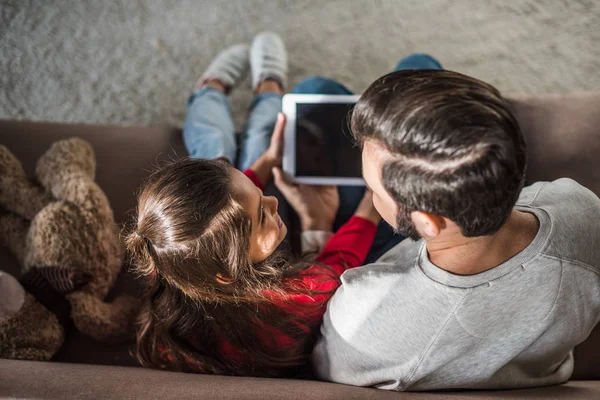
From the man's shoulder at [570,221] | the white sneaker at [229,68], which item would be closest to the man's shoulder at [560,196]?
the man's shoulder at [570,221]

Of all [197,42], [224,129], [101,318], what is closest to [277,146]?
[224,129]

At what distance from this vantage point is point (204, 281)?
0.81m

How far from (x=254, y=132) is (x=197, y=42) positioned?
50cm

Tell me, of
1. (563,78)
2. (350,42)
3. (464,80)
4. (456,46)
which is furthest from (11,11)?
(563,78)

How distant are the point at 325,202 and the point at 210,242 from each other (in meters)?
0.38

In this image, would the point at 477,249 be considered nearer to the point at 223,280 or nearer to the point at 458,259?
the point at 458,259

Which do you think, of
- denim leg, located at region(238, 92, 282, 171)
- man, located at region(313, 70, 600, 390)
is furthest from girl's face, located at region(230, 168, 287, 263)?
denim leg, located at region(238, 92, 282, 171)

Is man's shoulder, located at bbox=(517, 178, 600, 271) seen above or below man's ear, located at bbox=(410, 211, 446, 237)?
below

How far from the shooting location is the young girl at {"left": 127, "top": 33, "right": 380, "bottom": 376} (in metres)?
0.78

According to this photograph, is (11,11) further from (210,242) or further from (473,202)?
(473,202)

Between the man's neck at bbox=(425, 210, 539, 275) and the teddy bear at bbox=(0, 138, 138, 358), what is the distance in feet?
2.15

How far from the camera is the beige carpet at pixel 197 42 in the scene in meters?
1.46

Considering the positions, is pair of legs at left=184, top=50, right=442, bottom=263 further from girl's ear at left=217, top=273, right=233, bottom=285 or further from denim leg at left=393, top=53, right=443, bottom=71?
girl's ear at left=217, top=273, right=233, bottom=285

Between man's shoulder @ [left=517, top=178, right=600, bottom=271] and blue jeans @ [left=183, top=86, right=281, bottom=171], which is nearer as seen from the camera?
man's shoulder @ [left=517, top=178, right=600, bottom=271]
